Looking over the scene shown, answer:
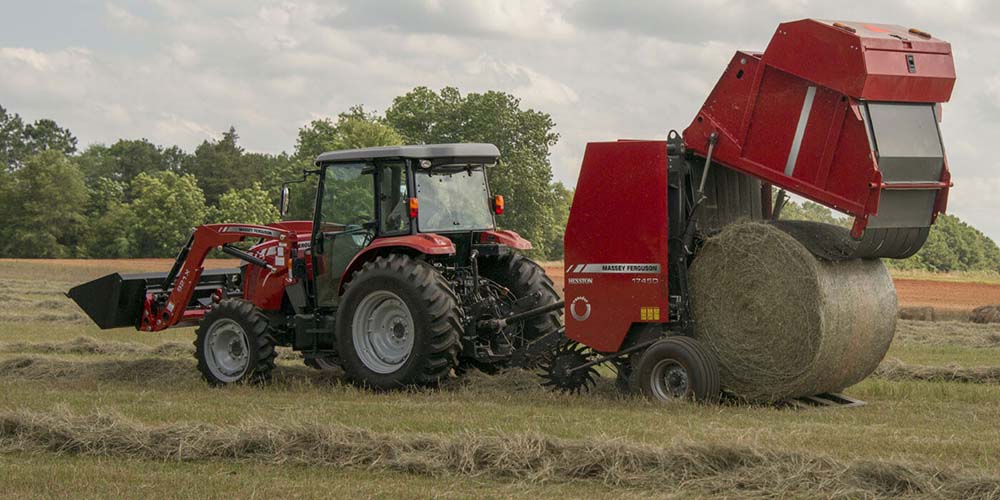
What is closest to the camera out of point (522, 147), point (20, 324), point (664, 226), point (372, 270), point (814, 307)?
point (814, 307)

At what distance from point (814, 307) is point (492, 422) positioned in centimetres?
296

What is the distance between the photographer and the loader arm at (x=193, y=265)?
1392cm

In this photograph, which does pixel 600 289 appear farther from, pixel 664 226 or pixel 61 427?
pixel 61 427

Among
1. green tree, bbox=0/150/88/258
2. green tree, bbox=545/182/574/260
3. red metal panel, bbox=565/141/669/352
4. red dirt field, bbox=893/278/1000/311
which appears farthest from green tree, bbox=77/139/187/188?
red metal panel, bbox=565/141/669/352

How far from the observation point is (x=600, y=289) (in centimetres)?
1180

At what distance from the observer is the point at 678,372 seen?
11.2m

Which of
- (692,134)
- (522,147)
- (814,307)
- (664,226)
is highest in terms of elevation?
(522,147)

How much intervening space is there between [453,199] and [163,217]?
60.7 m

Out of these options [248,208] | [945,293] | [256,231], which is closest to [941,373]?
[256,231]

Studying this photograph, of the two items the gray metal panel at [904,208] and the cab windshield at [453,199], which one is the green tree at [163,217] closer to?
the cab windshield at [453,199]

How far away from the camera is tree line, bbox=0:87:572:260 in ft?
188

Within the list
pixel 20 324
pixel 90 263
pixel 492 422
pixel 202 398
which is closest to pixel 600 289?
pixel 492 422

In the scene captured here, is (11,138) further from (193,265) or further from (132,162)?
(193,265)

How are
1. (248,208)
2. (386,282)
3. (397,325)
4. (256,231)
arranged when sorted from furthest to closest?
(248,208) → (256,231) → (397,325) → (386,282)
